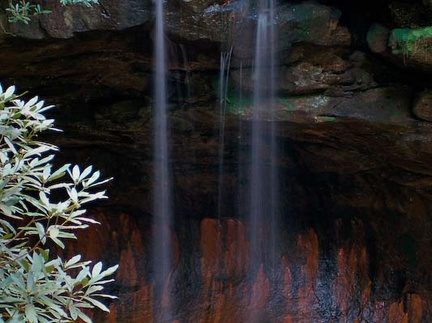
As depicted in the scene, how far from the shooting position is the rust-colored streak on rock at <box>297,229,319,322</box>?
7.24m

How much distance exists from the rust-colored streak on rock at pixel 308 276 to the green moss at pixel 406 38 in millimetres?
3099

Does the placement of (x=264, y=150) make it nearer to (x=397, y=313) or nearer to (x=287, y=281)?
(x=287, y=281)

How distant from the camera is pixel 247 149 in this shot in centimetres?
680

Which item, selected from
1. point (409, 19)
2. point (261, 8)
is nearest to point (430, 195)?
point (409, 19)

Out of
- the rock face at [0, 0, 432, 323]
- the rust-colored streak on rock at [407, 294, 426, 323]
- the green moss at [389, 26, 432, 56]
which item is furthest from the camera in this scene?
the rust-colored streak on rock at [407, 294, 426, 323]

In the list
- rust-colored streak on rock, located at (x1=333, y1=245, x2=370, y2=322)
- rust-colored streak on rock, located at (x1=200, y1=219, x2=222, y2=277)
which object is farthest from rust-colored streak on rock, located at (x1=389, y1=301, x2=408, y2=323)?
rust-colored streak on rock, located at (x1=200, y1=219, x2=222, y2=277)

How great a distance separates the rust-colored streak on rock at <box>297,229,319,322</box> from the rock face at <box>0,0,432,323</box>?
17mm

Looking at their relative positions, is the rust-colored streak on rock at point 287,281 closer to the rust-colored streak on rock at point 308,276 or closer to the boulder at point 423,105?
the rust-colored streak on rock at point 308,276

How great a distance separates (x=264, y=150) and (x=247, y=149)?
23cm

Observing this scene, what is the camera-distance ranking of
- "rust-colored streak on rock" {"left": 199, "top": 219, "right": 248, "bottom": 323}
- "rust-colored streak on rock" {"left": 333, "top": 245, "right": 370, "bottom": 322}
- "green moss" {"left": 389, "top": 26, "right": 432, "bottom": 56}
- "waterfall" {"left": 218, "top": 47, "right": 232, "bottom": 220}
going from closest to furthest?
"green moss" {"left": 389, "top": 26, "right": 432, "bottom": 56}
"waterfall" {"left": 218, "top": 47, "right": 232, "bottom": 220}
"rust-colored streak on rock" {"left": 333, "top": 245, "right": 370, "bottom": 322}
"rust-colored streak on rock" {"left": 199, "top": 219, "right": 248, "bottom": 323}

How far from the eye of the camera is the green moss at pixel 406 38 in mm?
4840

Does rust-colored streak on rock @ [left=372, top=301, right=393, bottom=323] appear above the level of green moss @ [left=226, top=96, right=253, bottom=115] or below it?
below

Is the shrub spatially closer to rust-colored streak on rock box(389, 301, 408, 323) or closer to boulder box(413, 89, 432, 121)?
boulder box(413, 89, 432, 121)

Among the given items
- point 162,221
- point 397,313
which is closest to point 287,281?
point 397,313
